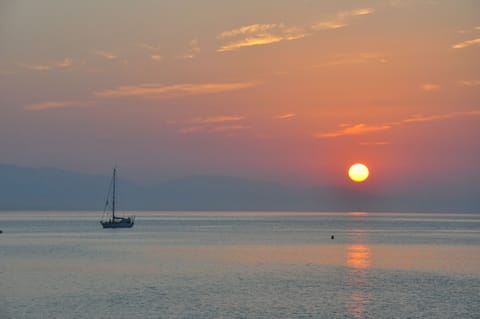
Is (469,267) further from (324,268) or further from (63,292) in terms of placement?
(63,292)

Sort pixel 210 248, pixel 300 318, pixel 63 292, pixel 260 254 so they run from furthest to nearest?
pixel 210 248
pixel 260 254
pixel 63 292
pixel 300 318

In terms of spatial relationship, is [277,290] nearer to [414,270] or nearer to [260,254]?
[414,270]

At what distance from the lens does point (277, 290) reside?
58.2 metres

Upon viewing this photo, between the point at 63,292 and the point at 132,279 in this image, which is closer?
the point at 63,292

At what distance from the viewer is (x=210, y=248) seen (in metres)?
114

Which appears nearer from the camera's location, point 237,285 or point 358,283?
point 237,285

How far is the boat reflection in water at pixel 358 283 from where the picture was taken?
4928 centimetres

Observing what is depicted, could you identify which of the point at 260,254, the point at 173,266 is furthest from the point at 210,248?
the point at 173,266

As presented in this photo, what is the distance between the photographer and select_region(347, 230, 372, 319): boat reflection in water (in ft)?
162

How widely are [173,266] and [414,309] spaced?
36445 mm

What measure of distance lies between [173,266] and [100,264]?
8.61 m

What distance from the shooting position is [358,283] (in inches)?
2552

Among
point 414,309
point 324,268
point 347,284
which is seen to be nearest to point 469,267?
point 324,268

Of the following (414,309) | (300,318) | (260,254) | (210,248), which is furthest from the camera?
(210,248)
